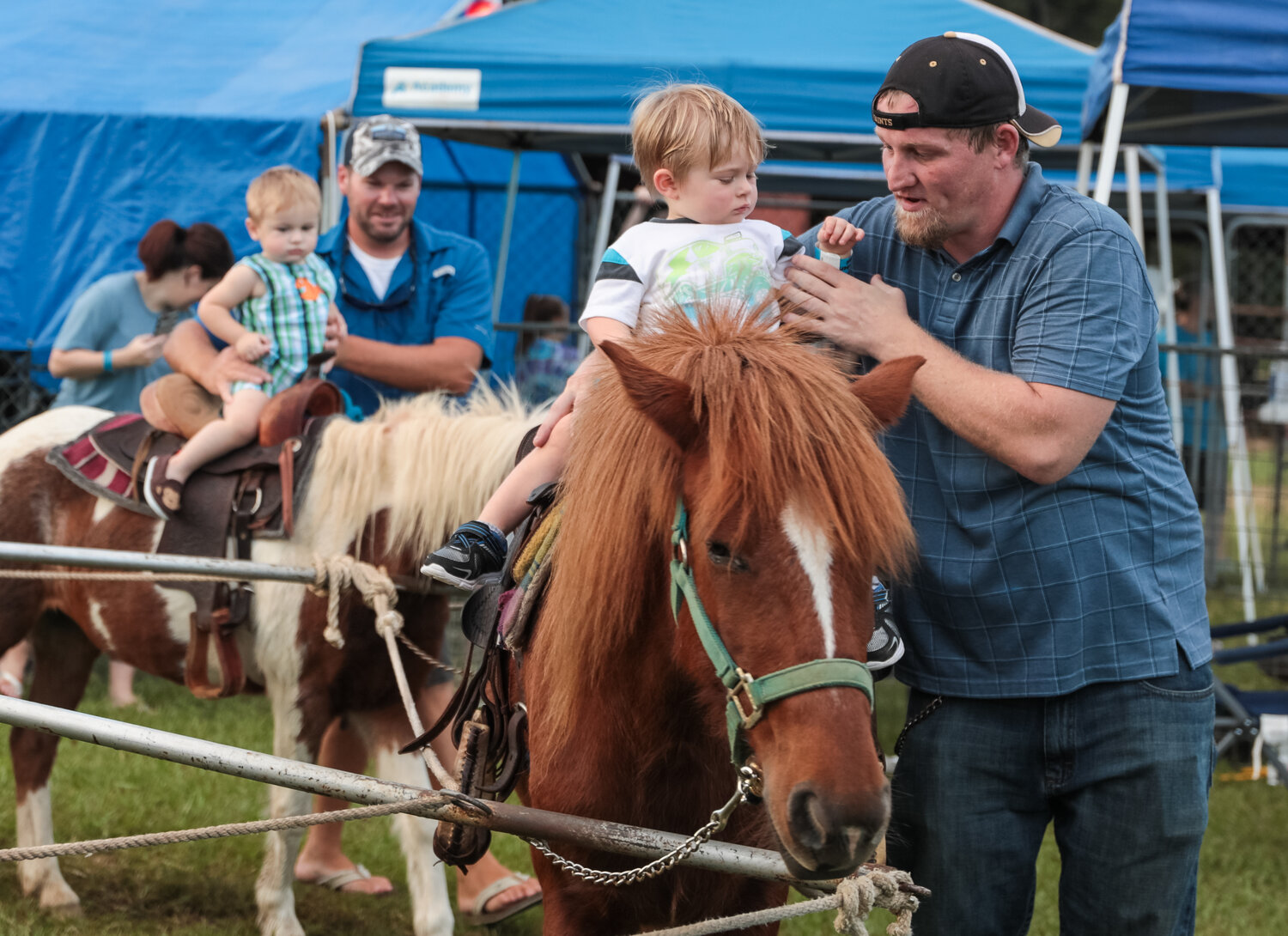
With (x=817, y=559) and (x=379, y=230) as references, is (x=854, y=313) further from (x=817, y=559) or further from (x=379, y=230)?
(x=379, y=230)

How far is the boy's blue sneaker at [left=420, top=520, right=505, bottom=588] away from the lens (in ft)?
8.08

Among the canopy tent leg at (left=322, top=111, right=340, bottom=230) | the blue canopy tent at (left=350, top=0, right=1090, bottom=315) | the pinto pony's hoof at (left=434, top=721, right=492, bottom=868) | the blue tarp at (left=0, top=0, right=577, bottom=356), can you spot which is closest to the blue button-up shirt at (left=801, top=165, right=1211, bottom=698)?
the pinto pony's hoof at (left=434, top=721, right=492, bottom=868)

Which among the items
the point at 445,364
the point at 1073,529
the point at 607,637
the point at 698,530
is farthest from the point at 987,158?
the point at 445,364

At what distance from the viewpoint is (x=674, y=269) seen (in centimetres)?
235

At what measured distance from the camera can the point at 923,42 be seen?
2160 millimetres

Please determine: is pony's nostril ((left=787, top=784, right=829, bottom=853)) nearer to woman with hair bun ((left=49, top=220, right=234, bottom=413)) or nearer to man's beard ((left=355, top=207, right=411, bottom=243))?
man's beard ((left=355, top=207, right=411, bottom=243))

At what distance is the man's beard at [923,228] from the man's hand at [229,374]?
2.45m

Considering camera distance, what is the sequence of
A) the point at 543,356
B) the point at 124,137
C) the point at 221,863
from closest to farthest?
the point at 221,863, the point at 124,137, the point at 543,356

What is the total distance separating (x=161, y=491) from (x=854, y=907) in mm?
2876

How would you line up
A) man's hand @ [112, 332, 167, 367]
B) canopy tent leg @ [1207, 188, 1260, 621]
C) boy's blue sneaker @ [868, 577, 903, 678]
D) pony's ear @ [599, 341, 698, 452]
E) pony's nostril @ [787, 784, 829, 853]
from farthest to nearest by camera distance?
canopy tent leg @ [1207, 188, 1260, 621]
man's hand @ [112, 332, 167, 367]
boy's blue sneaker @ [868, 577, 903, 678]
pony's ear @ [599, 341, 698, 452]
pony's nostril @ [787, 784, 829, 853]

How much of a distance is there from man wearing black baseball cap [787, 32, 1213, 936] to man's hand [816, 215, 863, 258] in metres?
0.09

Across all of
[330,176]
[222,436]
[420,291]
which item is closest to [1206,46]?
[420,291]

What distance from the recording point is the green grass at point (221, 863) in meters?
4.03

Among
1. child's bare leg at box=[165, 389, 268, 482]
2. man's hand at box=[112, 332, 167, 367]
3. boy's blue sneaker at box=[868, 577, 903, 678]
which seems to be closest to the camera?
boy's blue sneaker at box=[868, 577, 903, 678]
